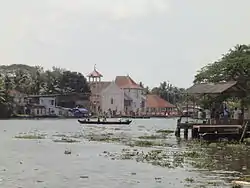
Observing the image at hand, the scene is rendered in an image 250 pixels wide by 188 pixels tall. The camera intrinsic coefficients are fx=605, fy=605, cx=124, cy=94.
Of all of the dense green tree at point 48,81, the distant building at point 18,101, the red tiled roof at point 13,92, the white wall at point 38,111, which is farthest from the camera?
the white wall at point 38,111

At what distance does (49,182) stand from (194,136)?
32742 millimetres

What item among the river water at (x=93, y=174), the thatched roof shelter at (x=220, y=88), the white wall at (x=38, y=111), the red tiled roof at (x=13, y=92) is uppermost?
the red tiled roof at (x=13, y=92)

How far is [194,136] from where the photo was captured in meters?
61.2

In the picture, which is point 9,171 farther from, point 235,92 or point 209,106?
point 209,106

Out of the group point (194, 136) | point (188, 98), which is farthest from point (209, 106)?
point (194, 136)

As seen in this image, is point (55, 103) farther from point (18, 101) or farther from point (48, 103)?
point (18, 101)

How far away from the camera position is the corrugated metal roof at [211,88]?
6017cm

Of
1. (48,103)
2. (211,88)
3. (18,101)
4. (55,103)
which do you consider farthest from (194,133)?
(55,103)

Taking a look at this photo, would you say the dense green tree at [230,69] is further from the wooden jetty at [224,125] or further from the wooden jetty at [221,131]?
the wooden jetty at [221,131]

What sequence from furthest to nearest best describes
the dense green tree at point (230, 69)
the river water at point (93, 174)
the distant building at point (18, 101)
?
the distant building at point (18, 101)
the dense green tree at point (230, 69)
the river water at point (93, 174)

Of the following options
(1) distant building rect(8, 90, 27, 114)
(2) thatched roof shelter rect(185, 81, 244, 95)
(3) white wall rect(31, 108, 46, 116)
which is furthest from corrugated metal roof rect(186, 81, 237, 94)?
(3) white wall rect(31, 108, 46, 116)

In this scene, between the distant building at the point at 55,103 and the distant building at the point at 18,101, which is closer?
the distant building at the point at 18,101

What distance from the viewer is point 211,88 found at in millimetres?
62219

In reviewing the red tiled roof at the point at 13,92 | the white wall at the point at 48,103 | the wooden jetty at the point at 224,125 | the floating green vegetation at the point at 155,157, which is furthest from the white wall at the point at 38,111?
the floating green vegetation at the point at 155,157
